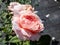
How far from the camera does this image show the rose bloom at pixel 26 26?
2.71ft

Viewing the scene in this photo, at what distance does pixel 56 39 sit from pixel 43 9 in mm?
Result: 359

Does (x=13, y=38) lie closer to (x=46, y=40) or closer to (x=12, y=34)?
(x=12, y=34)

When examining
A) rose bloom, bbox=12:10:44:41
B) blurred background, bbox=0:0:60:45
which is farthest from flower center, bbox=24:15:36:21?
blurred background, bbox=0:0:60:45

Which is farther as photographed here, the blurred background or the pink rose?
the blurred background

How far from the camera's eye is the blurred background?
95cm

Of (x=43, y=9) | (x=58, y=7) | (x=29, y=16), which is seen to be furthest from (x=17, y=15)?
(x=58, y=7)

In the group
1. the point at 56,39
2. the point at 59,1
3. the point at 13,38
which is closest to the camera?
the point at 13,38

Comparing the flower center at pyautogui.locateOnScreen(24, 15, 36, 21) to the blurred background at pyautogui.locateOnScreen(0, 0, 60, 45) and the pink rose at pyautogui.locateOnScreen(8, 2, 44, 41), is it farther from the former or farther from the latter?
the blurred background at pyautogui.locateOnScreen(0, 0, 60, 45)

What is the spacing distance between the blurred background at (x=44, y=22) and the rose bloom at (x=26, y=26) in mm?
79

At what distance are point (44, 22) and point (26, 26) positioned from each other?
2.13 ft

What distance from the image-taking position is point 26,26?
0.84 metres

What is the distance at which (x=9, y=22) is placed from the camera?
40.3 inches

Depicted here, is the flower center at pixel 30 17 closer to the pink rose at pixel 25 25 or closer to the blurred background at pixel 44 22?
the pink rose at pixel 25 25

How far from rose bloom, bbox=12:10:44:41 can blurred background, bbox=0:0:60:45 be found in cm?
8
